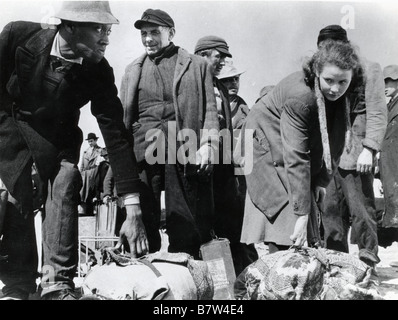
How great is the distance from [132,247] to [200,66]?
66.4 inches

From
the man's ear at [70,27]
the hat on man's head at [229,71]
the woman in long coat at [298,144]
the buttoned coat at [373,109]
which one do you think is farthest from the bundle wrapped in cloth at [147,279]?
the hat on man's head at [229,71]

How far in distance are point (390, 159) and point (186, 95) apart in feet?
6.54

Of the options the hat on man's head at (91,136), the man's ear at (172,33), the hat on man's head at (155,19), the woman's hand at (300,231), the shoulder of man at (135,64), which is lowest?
the woman's hand at (300,231)

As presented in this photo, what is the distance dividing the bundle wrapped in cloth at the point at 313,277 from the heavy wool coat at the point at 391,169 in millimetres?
2069

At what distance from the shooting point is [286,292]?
329 centimetres

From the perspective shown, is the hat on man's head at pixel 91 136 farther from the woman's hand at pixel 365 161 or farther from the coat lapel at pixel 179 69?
the woman's hand at pixel 365 161

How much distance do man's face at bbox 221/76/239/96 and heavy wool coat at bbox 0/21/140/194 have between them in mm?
2526

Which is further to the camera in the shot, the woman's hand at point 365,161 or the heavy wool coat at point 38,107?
the woman's hand at point 365,161

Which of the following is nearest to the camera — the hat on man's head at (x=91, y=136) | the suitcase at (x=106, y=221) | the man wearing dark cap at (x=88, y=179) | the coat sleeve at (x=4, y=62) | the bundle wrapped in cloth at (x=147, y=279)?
the bundle wrapped in cloth at (x=147, y=279)

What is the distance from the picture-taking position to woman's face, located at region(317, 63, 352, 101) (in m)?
3.51

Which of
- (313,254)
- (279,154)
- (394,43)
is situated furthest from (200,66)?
(313,254)

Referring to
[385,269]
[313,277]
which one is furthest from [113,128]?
[385,269]

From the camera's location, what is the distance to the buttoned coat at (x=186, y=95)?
4.49 meters
